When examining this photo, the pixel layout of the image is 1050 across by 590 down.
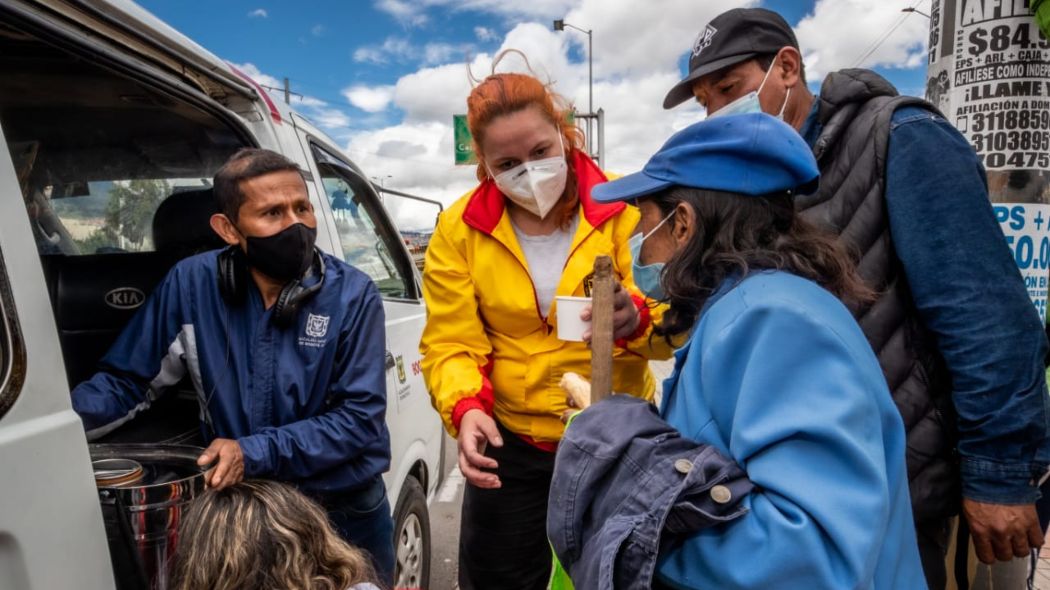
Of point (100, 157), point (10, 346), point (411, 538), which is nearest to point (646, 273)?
point (10, 346)

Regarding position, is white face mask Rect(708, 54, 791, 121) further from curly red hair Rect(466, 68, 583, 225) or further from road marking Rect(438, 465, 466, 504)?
road marking Rect(438, 465, 466, 504)

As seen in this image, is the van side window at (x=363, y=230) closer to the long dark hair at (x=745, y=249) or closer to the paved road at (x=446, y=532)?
the paved road at (x=446, y=532)

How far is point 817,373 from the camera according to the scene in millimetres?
931

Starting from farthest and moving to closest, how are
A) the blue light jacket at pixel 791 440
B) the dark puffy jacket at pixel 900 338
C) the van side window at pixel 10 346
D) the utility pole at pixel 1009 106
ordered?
the utility pole at pixel 1009 106
the dark puffy jacket at pixel 900 338
the van side window at pixel 10 346
the blue light jacket at pixel 791 440

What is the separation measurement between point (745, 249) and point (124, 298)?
2.31 meters

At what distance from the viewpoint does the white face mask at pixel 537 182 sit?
1952 mm

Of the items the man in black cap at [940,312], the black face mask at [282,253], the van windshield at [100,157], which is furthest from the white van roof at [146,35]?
the man in black cap at [940,312]

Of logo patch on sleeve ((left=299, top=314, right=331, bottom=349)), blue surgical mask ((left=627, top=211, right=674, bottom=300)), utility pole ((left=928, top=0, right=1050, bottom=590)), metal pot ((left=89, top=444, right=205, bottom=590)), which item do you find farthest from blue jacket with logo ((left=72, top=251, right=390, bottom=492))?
utility pole ((left=928, top=0, right=1050, bottom=590))

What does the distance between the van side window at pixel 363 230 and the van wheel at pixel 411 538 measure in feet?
3.05

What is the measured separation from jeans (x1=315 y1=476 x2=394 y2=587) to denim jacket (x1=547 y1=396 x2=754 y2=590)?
1.00 m

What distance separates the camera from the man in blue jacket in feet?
5.80

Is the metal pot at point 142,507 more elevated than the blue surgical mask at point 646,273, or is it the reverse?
the blue surgical mask at point 646,273

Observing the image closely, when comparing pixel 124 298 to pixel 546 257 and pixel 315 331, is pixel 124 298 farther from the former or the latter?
pixel 546 257

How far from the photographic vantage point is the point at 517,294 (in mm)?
1969
